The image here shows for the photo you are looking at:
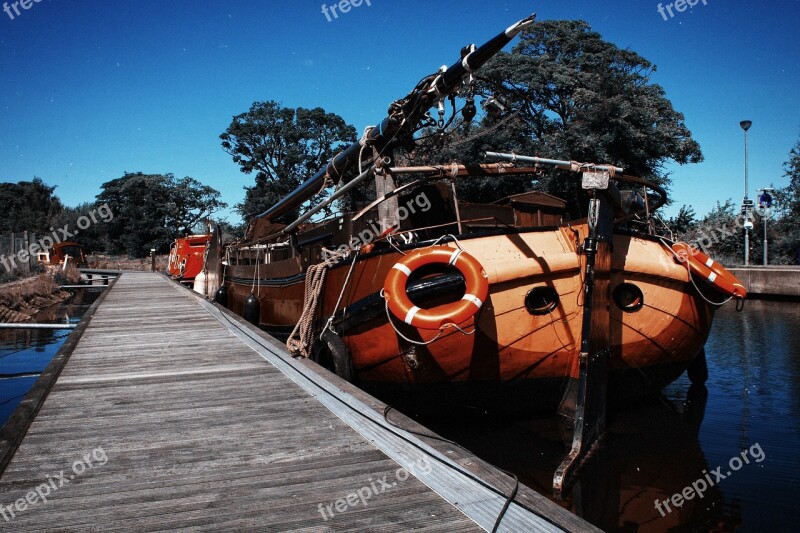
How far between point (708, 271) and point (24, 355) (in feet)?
38.0

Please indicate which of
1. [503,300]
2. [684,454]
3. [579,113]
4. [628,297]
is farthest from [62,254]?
[684,454]

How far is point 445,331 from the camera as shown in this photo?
17.9 ft

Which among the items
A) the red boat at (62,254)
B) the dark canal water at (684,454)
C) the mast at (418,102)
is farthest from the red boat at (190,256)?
the dark canal water at (684,454)

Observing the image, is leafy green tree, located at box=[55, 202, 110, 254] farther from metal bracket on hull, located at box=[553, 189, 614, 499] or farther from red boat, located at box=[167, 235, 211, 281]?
metal bracket on hull, located at box=[553, 189, 614, 499]

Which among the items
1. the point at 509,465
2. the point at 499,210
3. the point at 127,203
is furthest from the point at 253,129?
the point at 509,465

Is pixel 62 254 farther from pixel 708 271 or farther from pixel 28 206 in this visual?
pixel 708 271

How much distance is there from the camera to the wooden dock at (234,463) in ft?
8.26

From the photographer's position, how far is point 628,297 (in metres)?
6.05

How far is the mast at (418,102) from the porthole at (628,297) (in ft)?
8.57

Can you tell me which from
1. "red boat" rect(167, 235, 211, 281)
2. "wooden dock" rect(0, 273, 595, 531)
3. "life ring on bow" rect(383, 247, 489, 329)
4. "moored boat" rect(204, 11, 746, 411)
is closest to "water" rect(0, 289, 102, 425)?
"wooden dock" rect(0, 273, 595, 531)

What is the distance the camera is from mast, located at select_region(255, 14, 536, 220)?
214 inches

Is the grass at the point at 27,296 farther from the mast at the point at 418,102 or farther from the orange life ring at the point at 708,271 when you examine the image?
the orange life ring at the point at 708,271

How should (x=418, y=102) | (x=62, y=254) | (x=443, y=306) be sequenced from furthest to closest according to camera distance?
(x=62, y=254) → (x=418, y=102) → (x=443, y=306)

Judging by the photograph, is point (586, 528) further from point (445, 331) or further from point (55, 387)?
point (55, 387)
